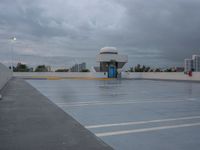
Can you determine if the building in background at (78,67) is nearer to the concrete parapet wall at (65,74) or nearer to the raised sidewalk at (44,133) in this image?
the concrete parapet wall at (65,74)

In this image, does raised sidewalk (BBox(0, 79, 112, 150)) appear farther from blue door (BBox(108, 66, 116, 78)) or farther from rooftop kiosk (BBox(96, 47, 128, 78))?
rooftop kiosk (BBox(96, 47, 128, 78))

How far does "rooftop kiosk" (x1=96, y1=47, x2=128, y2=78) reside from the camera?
150 feet

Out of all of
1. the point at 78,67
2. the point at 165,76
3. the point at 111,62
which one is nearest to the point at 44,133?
the point at 165,76

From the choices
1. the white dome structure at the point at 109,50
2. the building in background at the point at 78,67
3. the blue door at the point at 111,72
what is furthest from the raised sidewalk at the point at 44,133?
the building in background at the point at 78,67

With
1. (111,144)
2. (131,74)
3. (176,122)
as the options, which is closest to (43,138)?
(111,144)

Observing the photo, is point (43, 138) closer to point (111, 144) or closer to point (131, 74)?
point (111, 144)

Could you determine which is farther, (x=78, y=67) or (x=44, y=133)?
(x=78, y=67)

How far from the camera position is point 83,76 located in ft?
155

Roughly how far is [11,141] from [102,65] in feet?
144

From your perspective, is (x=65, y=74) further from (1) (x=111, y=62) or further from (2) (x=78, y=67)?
(2) (x=78, y=67)

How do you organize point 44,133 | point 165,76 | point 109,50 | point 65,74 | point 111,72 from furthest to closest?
point 109,50, point 65,74, point 111,72, point 165,76, point 44,133

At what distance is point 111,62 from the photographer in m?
47.6

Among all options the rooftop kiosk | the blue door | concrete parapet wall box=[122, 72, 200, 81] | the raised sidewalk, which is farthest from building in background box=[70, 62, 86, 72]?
the raised sidewalk

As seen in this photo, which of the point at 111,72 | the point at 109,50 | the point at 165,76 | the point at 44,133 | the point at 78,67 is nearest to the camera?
the point at 44,133
